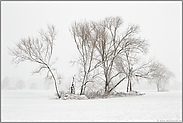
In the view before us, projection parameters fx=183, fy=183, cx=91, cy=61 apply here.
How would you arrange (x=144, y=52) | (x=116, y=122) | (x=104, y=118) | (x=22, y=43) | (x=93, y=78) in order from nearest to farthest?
(x=116, y=122)
(x=104, y=118)
(x=22, y=43)
(x=93, y=78)
(x=144, y=52)

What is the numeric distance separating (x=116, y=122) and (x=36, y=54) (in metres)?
15.8

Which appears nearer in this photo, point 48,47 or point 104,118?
point 104,118

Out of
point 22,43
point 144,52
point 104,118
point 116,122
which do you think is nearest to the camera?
point 116,122

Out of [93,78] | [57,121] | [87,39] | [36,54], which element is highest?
[87,39]

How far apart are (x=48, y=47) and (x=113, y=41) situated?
32.1 feet

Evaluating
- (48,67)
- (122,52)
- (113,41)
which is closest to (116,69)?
(122,52)

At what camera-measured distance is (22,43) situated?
22.0 meters

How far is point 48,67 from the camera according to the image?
2266cm

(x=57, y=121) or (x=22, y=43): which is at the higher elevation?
(x=22, y=43)

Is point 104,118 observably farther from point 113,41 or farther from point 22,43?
point 113,41

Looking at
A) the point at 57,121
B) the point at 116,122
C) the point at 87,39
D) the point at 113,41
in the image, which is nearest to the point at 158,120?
the point at 116,122

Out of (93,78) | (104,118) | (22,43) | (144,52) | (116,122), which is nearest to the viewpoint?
(116,122)

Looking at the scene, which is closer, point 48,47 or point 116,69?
point 48,47

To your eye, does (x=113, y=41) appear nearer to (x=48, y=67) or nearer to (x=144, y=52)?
(x=144, y=52)
